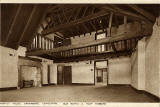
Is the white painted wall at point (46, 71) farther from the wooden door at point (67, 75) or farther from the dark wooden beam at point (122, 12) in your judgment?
the dark wooden beam at point (122, 12)

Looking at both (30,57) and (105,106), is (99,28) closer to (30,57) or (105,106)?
(30,57)

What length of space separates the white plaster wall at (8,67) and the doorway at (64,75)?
13.2ft

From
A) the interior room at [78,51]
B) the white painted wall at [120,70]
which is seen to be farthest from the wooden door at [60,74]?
the white painted wall at [120,70]

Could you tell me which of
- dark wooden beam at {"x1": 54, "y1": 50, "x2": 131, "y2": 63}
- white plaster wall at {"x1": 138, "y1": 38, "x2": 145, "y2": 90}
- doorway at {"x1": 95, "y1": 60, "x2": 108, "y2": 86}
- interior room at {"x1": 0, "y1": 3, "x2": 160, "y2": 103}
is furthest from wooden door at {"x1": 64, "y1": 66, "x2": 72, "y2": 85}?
white plaster wall at {"x1": 138, "y1": 38, "x2": 145, "y2": 90}

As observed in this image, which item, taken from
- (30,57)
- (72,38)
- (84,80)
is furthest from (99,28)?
(30,57)

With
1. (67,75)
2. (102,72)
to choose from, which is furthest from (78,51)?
(102,72)

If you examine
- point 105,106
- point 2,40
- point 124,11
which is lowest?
point 105,106

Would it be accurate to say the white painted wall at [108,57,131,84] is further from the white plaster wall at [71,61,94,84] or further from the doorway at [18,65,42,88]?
the doorway at [18,65,42,88]

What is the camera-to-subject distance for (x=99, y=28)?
8648mm

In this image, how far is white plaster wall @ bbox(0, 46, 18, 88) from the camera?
4.98 meters

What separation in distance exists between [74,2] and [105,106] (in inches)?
79.0

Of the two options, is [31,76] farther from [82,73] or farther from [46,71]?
[82,73]

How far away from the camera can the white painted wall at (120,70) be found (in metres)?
7.68

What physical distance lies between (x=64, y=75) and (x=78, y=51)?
2138 mm
